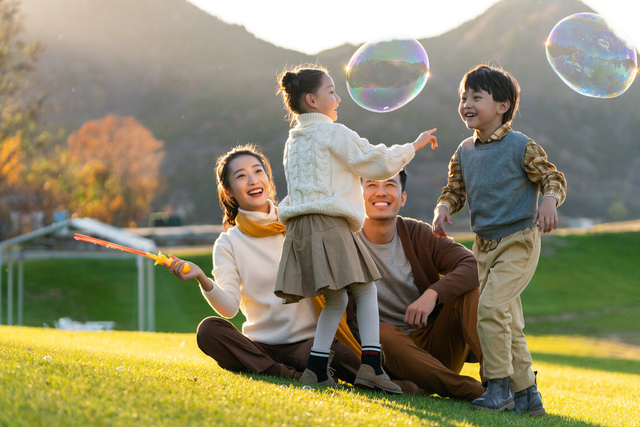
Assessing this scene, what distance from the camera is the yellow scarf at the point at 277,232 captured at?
12.3 ft

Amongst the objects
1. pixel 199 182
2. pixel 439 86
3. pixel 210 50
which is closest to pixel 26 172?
pixel 199 182

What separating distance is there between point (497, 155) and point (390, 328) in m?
1.16

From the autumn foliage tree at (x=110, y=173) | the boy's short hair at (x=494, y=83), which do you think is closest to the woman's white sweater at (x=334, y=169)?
the boy's short hair at (x=494, y=83)

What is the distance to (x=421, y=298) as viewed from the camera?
11.8ft

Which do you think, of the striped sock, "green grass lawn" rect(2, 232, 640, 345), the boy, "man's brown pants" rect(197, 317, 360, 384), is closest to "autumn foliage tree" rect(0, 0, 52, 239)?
"green grass lawn" rect(2, 232, 640, 345)

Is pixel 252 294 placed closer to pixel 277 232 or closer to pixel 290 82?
pixel 277 232

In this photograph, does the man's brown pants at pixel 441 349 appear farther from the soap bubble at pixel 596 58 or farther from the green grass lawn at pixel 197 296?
the green grass lawn at pixel 197 296

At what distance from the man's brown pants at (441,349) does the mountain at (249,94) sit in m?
72.0

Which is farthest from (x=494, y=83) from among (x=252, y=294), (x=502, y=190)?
(x=252, y=294)

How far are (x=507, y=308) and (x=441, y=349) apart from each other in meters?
0.79

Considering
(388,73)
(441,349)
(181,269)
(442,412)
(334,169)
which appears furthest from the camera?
(388,73)

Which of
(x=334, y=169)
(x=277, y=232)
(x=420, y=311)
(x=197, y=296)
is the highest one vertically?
(x=334, y=169)

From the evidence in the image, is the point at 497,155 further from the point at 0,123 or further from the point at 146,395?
the point at 0,123

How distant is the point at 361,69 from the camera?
4453 mm
